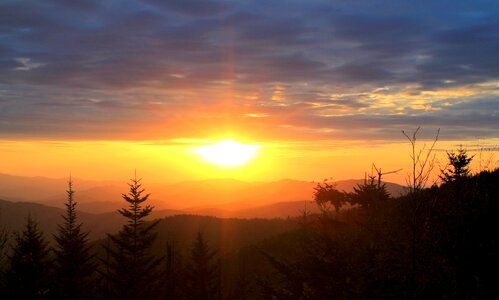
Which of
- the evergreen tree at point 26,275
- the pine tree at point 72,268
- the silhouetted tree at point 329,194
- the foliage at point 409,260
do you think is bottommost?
the pine tree at point 72,268

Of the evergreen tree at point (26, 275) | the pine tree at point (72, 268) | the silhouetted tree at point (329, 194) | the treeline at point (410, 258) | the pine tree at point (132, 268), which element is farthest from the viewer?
the silhouetted tree at point (329, 194)

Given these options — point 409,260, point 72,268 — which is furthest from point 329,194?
point 409,260

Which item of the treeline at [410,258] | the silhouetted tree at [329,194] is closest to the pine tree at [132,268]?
the silhouetted tree at [329,194]

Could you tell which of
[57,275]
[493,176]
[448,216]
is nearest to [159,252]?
[57,275]

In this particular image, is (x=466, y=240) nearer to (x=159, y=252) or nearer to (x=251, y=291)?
(x=251, y=291)

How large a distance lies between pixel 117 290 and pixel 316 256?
28.6m

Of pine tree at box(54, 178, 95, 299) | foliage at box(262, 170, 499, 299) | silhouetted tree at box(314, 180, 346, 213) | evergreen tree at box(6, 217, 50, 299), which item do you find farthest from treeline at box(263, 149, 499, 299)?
pine tree at box(54, 178, 95, 299)

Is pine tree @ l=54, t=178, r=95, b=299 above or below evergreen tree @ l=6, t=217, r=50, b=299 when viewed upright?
below

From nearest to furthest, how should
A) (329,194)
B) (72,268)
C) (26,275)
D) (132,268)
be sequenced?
(26,275) < (132,268) < (72,268) < (329,194)

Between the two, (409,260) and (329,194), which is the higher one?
(329,194)

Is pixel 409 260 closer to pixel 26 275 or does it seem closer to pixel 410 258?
pixel 410 258

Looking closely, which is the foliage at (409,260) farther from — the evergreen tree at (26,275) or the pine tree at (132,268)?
the pine tree at (132,268)

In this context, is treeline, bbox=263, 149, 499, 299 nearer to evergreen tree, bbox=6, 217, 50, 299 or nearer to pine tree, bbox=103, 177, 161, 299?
evergreen tree, bbox=6, 217, 50, 299

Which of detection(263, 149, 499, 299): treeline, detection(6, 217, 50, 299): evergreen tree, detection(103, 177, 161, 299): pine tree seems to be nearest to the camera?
detection(263, 149, 499, 299): treeline
